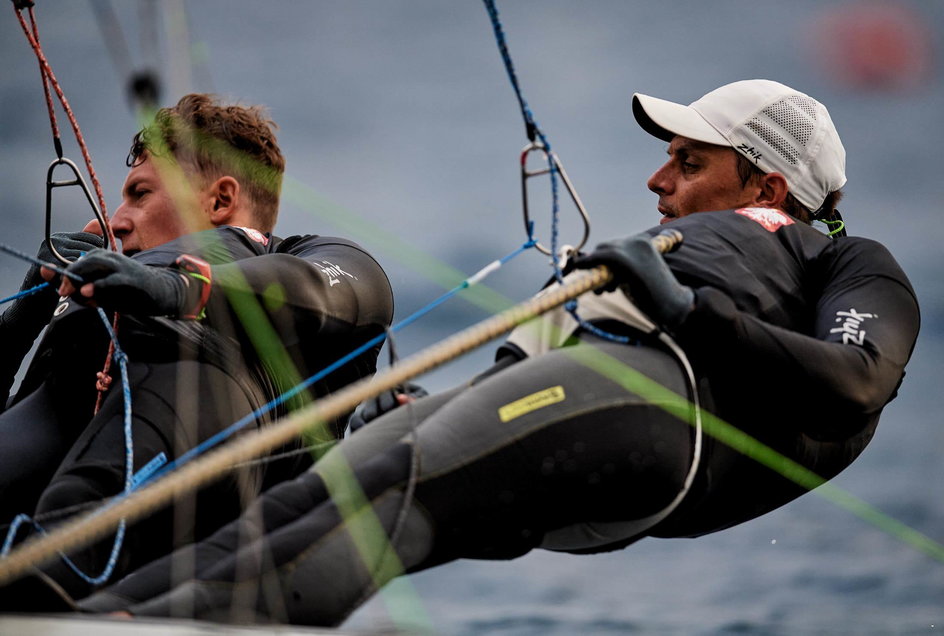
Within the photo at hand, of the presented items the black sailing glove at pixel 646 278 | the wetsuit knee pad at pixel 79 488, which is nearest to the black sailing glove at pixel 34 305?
the wetsuit knee pad at pixel 79 488

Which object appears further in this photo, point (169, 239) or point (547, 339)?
point (169, 239)

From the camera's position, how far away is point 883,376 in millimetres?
1791

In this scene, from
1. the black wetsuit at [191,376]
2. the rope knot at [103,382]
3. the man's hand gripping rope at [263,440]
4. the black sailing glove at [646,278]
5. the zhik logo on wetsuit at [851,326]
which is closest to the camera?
the man's hand gripping rope at [263,440]

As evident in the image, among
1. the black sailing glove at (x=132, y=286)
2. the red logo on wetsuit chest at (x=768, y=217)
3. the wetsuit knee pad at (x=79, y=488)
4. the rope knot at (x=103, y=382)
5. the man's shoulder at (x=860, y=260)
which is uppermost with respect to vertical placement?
the black sailing glove at (x=132, y=286)

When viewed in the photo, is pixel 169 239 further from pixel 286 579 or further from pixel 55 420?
pixel 286 579

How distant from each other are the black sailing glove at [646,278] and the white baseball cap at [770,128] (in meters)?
0.61

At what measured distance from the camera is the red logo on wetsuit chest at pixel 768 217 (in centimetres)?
204

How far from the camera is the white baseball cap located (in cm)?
223

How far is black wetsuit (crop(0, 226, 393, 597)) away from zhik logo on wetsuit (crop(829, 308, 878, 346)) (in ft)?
3.07

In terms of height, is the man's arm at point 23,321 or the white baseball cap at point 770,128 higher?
the white baseball cap at point 770,128

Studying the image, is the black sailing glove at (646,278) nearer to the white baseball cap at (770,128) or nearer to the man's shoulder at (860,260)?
the man's shoulder at (860,260)

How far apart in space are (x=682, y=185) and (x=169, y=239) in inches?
43.5

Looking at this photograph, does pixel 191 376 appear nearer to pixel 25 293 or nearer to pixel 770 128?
pixel 25 293

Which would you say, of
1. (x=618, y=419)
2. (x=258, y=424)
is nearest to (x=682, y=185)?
(x=618, y=419)
